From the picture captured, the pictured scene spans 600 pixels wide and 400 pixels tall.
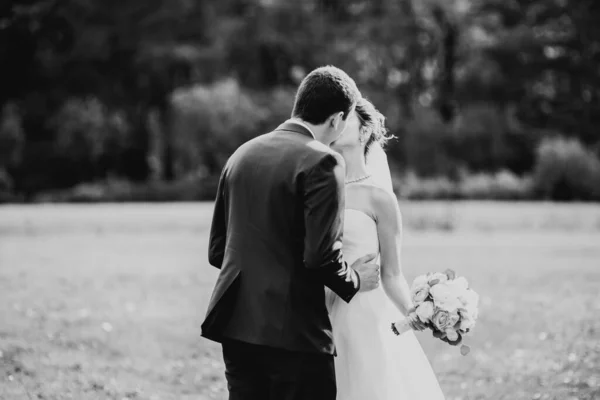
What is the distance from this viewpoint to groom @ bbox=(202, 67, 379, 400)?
129 inches

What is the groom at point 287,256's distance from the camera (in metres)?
3.27

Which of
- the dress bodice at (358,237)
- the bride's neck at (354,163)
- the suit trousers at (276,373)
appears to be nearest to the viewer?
the suit trousers at (276,373)

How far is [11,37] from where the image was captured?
42344 millimetres

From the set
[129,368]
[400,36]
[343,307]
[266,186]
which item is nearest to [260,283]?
[266,186]

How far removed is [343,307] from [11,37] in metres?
41.6

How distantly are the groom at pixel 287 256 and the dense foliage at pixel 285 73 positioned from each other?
37.1 meters

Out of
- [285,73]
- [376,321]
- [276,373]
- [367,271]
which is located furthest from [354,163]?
[285,73]

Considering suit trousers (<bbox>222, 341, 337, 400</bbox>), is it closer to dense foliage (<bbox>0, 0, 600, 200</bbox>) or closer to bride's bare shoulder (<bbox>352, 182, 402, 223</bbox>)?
bride's bare shoulder (<bbox>352, 182, 402, 223</bbox>)

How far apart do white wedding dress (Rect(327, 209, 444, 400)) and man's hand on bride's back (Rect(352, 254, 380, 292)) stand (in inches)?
4.7

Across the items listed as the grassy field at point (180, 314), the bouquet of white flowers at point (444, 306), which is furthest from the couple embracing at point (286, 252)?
the grassy field at point (180, 314)

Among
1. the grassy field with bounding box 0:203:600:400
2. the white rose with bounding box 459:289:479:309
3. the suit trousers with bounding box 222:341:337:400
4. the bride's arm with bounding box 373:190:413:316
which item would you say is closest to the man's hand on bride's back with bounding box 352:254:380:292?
the bride's arm with bounding box 373:190:413:316

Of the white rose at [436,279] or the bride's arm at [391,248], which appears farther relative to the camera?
the bride's arm at [391,248]

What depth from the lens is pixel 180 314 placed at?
1072 centimetres

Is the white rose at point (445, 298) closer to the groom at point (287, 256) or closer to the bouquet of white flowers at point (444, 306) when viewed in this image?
the bouquet of white flowers at point (444, 306)
